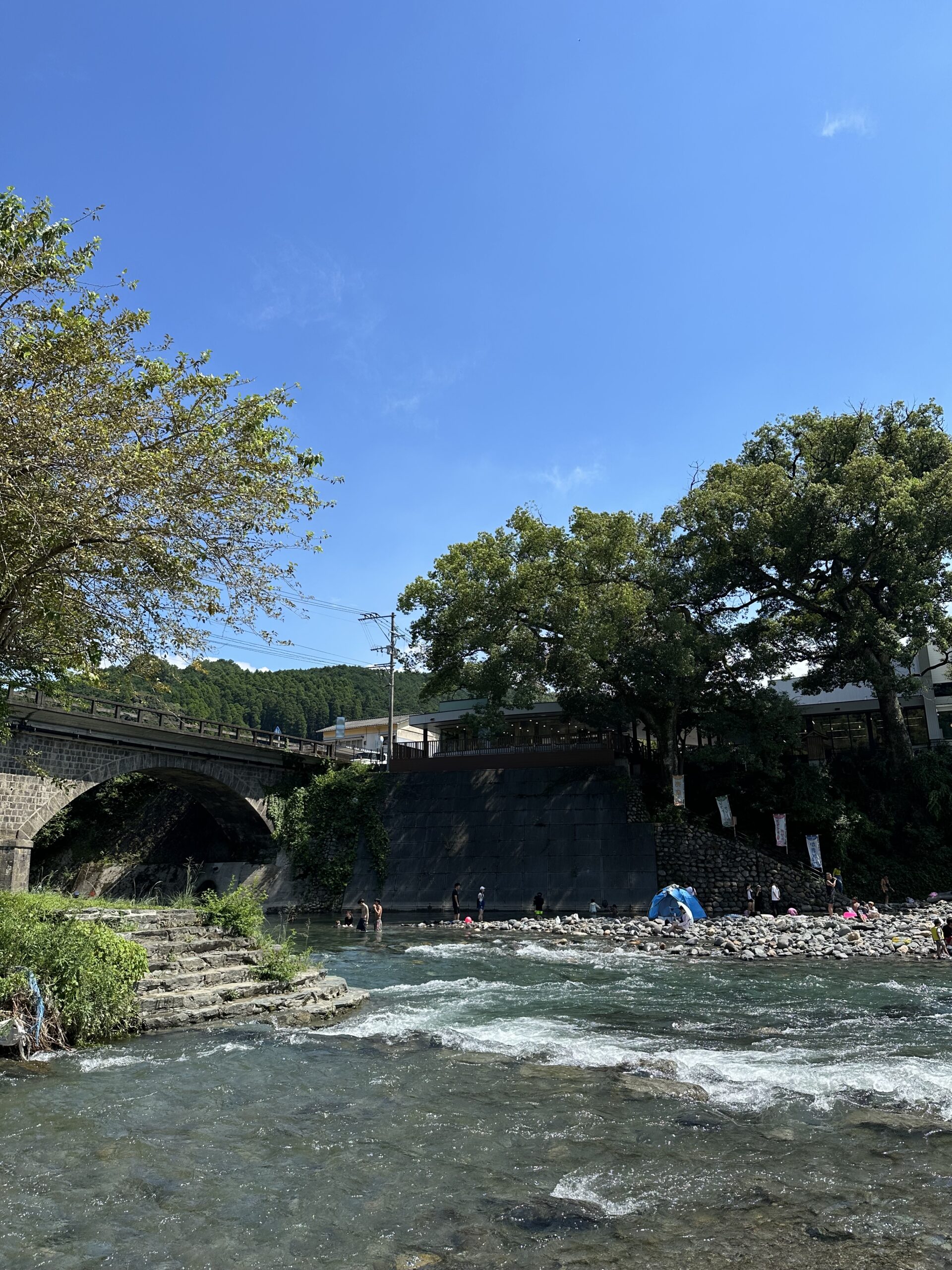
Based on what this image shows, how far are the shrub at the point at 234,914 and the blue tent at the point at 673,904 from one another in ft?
51.9

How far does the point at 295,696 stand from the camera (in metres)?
92.8

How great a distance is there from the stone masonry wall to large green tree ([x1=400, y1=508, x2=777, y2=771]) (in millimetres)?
3234

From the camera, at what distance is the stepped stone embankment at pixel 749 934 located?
20.8 m

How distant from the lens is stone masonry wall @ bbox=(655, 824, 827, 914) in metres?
29.0

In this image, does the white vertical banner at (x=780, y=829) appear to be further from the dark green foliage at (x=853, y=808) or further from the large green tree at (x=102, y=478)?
the large green tree at (x=102, y=478)

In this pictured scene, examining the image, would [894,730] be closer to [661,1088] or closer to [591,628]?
[591,628]

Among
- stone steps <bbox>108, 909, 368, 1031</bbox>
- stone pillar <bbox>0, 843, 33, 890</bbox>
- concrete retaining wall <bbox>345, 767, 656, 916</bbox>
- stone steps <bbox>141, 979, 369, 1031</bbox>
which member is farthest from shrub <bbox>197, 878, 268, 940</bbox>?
concrete retaining wall <bbox>345, 767, 656, 916</bbox>

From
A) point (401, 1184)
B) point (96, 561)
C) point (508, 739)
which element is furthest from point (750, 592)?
point (401, 1184)

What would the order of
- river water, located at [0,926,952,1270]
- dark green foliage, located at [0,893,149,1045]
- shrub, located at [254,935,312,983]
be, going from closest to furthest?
1. river water, located at [0,926,952,1270]
2. dark green foliage, located at [0,893,149,1045]
3. shrub, located at [254,935,312,983]

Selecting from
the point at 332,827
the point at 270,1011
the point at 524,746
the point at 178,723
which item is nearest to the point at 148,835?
the point at 178,723

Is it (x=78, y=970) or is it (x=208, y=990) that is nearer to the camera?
(x=78, y=970)

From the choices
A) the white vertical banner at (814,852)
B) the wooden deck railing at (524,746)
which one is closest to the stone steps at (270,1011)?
the white vertical banner at (814,852)

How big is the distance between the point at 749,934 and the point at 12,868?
80.6ft

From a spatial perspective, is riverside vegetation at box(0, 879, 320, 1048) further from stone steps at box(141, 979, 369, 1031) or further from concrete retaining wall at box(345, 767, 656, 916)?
concrete retaining wall at box(345, 767, 656, 916)
